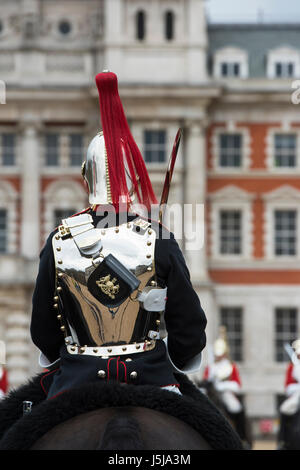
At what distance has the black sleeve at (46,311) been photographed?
410 cm

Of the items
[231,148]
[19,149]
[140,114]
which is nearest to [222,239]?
[231,148]

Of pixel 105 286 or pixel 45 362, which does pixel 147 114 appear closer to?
pixel 45 362

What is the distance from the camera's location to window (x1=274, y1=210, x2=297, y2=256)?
29.9m

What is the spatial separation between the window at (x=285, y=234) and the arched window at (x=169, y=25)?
652cm

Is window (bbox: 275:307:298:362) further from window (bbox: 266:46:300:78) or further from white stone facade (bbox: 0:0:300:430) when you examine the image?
window (bbox: 266:46:300:78)

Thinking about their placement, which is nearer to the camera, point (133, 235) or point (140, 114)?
point (133, 235)

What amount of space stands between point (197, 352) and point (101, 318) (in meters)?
0.47

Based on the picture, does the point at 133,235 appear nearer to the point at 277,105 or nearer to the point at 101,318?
the point at 101,318

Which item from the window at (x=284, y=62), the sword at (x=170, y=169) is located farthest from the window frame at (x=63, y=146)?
the sword at (x=170, y=169)

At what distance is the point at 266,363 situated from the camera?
2917cm

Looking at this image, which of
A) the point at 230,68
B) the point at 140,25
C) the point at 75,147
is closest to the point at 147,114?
the point at 75,147

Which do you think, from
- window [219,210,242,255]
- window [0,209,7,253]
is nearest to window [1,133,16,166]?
window [0,209,7,253]
